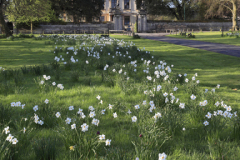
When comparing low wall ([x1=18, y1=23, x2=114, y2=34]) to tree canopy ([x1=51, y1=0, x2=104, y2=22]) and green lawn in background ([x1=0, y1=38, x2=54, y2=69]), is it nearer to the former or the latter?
tree canopy ([x1=51, y1=0, x2=104, y2=22])

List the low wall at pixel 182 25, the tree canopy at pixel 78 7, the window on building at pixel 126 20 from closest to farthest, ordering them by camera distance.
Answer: the tree canopy at pixel 78 7, the low wall at pixel 182 25, the window on building at pixel 126 20

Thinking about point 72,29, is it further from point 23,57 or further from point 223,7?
point 23,57

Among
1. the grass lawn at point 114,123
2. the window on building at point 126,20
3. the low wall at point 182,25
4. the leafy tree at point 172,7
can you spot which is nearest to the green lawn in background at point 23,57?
the grass lawn at point 114,123

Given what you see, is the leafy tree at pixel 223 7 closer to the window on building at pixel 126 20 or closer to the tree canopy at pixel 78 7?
the window on building at pixel 126 20

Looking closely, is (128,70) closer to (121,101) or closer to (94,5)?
(121,101)

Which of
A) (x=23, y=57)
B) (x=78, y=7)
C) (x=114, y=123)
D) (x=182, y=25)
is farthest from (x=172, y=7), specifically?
(x=114, y=123)

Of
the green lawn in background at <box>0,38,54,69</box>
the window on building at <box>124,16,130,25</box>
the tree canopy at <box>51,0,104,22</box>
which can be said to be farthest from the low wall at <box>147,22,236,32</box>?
the green lawn in background at <box>0,38,54,69</box>

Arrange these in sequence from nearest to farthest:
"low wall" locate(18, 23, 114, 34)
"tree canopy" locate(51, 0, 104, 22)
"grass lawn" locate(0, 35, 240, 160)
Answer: "grass lawn" locate(0, 35, 240, 160) < "tree canopy" locate(51, 0, 104, 22) < "low wall" locate(18, 23, 114, 34)

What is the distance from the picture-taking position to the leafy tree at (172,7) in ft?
182

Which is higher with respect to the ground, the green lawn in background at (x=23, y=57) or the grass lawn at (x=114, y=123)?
the green lawn in background at (x=23, y=57)

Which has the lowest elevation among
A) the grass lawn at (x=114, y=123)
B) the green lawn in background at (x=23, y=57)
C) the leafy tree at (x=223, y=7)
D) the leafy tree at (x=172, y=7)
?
the grass lawn at (x=114, y=123)

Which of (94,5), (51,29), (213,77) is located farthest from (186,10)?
(213,77)

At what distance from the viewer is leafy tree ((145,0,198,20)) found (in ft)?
182

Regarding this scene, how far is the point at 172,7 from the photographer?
59.2m
